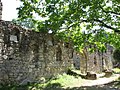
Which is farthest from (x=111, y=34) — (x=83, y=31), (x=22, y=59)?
(x=22, y=59)

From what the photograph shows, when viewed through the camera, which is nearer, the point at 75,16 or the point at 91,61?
the point at 75,16

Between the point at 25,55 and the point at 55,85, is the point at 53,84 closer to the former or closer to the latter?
the point at 55,85

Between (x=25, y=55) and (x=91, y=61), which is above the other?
(x=25, y=55)

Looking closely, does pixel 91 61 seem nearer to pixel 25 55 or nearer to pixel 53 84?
pixel 53 84

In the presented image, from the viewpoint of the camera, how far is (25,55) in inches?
568

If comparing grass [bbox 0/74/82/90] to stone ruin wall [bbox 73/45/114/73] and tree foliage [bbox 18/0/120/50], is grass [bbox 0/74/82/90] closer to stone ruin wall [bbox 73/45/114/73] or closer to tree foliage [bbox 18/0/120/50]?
tree foliage [bbox 18/0/120/50]

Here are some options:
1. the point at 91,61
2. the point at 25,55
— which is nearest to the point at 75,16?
the point at 25,55

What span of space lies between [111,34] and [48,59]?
492 centimetres

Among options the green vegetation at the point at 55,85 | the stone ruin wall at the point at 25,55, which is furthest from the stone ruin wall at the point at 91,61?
the stone ruin wall at the point at 25,55

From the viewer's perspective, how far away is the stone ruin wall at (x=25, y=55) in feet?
44.4

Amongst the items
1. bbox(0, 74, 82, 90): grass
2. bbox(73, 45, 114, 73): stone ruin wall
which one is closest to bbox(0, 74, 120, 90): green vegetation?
bbox(0, 74, 82, 90): grass

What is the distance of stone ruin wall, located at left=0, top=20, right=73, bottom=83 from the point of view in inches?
532

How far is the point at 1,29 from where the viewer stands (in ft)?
44.2

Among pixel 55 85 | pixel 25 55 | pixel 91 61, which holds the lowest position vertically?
pixel 55 85
